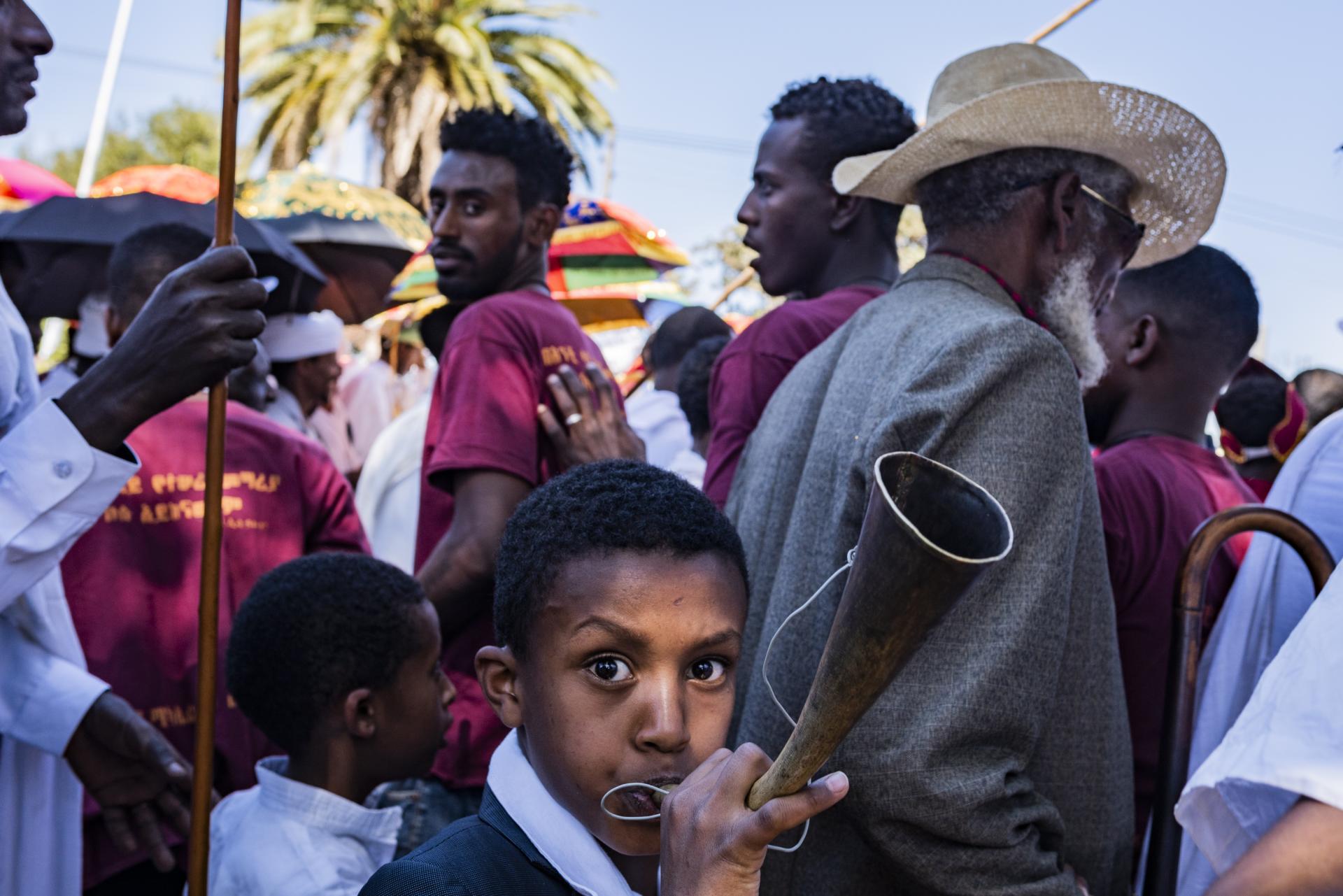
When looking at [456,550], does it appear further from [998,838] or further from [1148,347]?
[1148,347]

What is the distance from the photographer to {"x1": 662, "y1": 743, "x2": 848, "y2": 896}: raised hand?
1.32 metres

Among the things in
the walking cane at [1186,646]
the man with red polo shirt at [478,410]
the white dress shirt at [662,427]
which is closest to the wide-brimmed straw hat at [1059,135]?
the walking cane at [1186,646]

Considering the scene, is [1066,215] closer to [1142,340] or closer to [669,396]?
[1142,340]

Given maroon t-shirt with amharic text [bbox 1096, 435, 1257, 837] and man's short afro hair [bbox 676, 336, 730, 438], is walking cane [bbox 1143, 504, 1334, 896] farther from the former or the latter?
man's short afro hair [bbox 676, 336, 730, 438]

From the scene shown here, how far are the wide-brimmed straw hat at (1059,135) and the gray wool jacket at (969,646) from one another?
390mm

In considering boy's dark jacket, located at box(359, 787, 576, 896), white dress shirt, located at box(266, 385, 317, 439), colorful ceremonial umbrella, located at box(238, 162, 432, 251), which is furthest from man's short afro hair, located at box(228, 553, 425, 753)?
colorful ceremonial umbrella, located at box(238, 162, 432, 251)

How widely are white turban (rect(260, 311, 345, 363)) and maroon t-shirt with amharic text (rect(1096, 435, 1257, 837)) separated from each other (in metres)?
3.86

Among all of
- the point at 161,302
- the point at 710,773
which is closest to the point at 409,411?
the point at 161,302

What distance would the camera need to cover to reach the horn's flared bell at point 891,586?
3.75 feet

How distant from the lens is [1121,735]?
2201 mm

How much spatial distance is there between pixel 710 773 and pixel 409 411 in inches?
133

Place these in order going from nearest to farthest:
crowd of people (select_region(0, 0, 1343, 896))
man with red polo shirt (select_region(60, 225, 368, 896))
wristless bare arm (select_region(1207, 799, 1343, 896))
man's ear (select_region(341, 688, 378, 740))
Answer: wristless bare arm (select_region(1207, 799, 1343, 896)), crowd of people (select_region(0, 0, 1343, 896)), man's ear (select_region(341, 688, 378, 740)), man with red polo shirt (select_region(60, 225, 368, 896))

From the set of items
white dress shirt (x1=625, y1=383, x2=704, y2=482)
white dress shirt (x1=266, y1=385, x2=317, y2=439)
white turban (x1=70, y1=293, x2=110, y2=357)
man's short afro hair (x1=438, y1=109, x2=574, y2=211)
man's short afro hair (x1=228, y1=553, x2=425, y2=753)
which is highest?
man's short afro hair (x1=438, y1=109, x2=574, y2=211)

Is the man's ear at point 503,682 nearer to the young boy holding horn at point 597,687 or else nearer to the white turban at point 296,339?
the young boy holding horn at point 597,687
